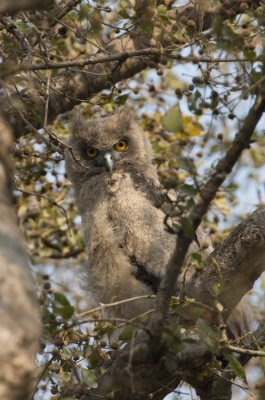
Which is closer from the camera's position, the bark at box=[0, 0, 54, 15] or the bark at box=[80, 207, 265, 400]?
the bark at box=[0, 0, 54, 15]

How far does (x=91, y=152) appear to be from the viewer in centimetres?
712

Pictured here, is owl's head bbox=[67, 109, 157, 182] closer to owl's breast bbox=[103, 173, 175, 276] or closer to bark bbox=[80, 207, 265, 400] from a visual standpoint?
owl's breast bbox=[103, 173, 175, 276]

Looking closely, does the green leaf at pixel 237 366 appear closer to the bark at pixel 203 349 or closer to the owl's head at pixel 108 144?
the bark at pixel 203 349

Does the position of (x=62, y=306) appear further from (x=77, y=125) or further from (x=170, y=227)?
(x=77, y=125)

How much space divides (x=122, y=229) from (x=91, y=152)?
1433 millimetres

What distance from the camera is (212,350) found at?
351cm

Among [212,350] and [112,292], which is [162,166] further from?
[212,350]

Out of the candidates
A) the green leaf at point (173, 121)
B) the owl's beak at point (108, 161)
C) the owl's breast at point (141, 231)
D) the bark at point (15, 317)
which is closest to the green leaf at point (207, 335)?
the green leaf at point (173, 121)

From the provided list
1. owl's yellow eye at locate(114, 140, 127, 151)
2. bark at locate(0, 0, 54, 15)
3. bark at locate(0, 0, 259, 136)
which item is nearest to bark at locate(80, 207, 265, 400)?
bark at locate(0, 0, 259, 136)

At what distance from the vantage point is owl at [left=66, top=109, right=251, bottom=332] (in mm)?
5867

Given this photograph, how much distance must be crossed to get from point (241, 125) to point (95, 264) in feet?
9.58

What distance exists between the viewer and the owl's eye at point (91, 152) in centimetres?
708

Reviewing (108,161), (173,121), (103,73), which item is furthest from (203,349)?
(108,161)

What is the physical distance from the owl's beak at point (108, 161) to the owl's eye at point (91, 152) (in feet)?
0.81
